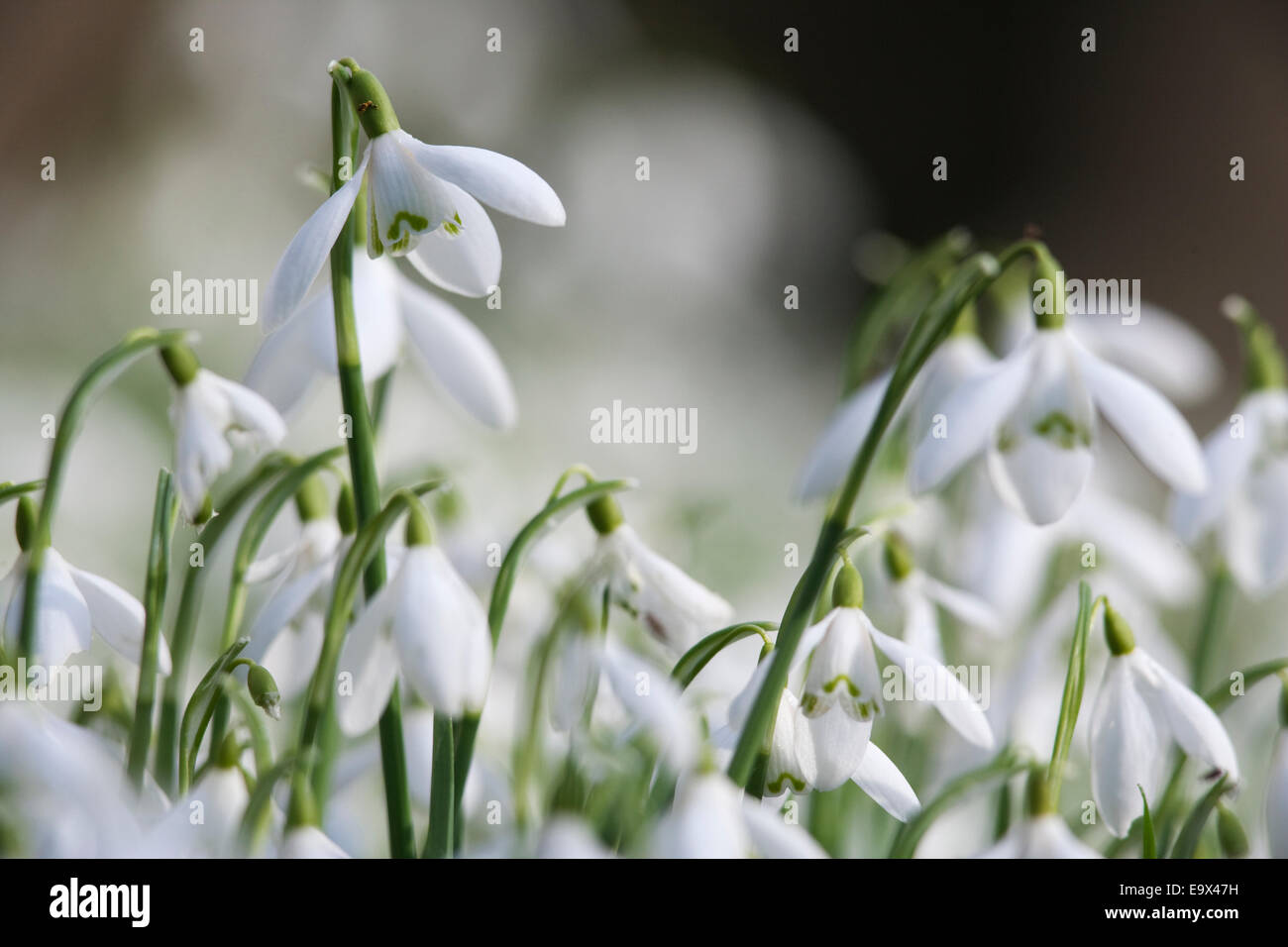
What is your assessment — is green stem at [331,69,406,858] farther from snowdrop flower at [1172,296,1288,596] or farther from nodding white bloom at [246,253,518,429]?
snowdrop flower at [1172,296,1288,596]

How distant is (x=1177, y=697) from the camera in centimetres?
42

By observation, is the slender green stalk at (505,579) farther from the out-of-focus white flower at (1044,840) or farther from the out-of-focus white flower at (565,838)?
the out-of-focus white flower at (1044,840)

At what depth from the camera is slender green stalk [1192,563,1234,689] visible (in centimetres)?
62

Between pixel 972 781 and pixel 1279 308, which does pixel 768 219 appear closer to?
pixel 1279 308

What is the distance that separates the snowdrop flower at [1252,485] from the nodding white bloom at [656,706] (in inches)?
12.5

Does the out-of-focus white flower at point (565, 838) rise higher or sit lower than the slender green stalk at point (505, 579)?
lower

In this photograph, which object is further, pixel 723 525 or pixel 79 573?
pixel 723 525

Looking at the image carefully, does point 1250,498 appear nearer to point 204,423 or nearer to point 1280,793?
point 1280,793

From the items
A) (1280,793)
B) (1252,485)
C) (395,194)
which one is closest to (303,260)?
(395,194)

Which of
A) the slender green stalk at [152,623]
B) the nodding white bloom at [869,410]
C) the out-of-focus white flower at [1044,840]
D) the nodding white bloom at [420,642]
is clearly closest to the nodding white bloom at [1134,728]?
the out-of-focus white flower at [1044,840]

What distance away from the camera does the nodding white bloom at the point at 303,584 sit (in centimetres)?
43

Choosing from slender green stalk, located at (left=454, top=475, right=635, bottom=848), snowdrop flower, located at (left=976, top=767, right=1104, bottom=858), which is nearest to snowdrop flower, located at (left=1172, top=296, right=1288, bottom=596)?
snowdrop flower, located at (left=976, top=767, right=1104, bottom=858)

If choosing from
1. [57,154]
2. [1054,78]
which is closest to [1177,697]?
[1054,78]

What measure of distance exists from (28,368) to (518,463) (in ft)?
1.41
